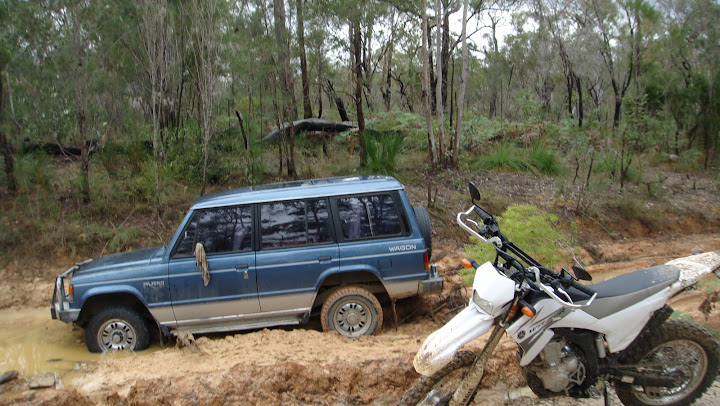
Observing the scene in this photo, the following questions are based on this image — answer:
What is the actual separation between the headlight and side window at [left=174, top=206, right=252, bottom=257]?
3.12 meters

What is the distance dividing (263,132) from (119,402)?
9.39m

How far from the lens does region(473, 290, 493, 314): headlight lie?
329cm

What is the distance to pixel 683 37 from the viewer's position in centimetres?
1778

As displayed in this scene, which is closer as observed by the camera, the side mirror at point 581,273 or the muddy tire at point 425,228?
the side mirror at point 581,273

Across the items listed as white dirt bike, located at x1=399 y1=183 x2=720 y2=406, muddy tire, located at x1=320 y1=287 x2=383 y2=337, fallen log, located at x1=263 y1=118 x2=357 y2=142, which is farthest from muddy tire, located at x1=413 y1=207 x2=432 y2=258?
fallen log, located at x1=263 y1=118 x2=357 y2=142

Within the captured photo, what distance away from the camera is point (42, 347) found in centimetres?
622

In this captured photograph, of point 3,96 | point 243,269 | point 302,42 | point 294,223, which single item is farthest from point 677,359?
point 3,96

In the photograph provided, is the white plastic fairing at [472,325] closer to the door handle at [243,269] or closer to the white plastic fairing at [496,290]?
the white plastic fairing at [496,290]

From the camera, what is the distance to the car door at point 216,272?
5.73 meters

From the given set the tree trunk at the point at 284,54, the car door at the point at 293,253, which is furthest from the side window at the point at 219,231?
the tree trunk at the point at 284,54

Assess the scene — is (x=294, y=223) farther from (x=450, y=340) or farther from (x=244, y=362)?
(x=450, y=340)

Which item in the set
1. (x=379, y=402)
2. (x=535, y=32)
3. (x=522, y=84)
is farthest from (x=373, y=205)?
(x=522, y=84)

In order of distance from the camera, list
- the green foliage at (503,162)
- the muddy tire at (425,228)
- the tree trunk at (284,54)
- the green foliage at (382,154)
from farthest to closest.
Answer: the green foliage at (503,162), the green foliage at (382,154), the tree trunk at (284,54), the muddy tire at (425,228)

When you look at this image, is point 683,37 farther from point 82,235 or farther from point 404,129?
point 82,235
